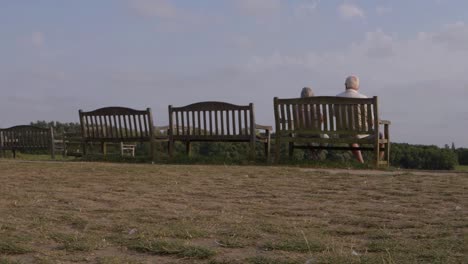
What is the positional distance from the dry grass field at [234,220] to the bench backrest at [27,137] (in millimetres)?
8994

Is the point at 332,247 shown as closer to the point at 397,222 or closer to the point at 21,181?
the point at 397,222

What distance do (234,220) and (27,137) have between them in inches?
519

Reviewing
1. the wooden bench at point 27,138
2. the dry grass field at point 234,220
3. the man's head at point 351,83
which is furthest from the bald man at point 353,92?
the wooden bench at point 27,138

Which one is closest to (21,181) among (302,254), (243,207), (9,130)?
(243,207)

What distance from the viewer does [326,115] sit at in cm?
1001

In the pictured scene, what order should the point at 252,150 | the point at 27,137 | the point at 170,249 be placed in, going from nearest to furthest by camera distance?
1. the point at 170,249
2. the point at 252,150
3. the point at 27,137

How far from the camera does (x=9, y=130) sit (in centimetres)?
1661

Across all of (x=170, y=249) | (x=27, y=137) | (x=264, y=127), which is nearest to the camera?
(x=170, y=249)

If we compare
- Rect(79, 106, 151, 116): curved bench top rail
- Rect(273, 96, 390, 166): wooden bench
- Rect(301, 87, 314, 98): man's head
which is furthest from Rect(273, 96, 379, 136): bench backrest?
Rect(79, 106, 151, 116): curved bench top rail

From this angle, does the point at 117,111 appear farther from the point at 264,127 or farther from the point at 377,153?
the point at 377,153

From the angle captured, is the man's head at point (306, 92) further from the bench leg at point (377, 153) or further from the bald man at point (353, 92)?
the bench leg at point (377, 153)

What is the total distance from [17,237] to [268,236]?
1492 mm

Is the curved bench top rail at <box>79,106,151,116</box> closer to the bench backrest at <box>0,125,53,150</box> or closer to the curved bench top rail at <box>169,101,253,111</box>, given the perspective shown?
the curved bench top rail at <box>169,101,253,111</box>

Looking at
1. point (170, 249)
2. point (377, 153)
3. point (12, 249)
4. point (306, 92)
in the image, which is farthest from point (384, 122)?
point (12, 249)
